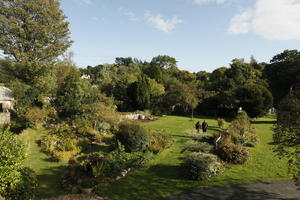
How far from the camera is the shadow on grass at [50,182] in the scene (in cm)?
852

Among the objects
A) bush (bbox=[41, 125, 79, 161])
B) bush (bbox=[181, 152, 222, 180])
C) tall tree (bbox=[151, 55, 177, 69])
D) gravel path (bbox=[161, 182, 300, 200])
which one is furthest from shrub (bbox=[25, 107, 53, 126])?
tall tree (bbox=[151, 55, 177, 69])

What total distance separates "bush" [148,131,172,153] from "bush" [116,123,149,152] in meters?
0.59

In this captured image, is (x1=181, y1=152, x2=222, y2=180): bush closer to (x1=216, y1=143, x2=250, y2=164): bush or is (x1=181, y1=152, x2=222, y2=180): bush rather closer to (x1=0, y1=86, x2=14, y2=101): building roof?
(x1=216, y1=143, x2=250, y2=164): bush

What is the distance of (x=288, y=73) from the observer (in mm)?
39719

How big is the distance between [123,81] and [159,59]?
43.1 meters

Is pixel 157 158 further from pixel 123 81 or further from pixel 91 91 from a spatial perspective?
pixel 123 81

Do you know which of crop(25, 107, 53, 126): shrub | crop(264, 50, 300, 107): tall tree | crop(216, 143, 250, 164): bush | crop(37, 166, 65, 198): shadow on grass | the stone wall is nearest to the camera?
crop(37, 166, 65, 198): shadow on grass

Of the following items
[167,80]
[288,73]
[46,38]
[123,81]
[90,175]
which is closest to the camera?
[90,175]

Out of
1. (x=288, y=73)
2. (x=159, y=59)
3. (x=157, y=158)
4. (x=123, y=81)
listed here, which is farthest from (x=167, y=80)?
(x=157, y=158)

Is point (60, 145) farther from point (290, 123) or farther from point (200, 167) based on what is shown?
point (290, 123)

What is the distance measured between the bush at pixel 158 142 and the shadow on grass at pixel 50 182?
19.2 ft

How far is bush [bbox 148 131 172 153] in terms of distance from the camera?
13648 millimetres

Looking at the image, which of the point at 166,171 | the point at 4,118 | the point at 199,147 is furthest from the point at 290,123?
the point at 4,118

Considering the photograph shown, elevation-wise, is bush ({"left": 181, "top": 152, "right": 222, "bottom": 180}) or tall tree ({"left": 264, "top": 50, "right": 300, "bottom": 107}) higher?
tall tree ({"left": 264, "top": 50, "right": 300, "bottom": 107})
